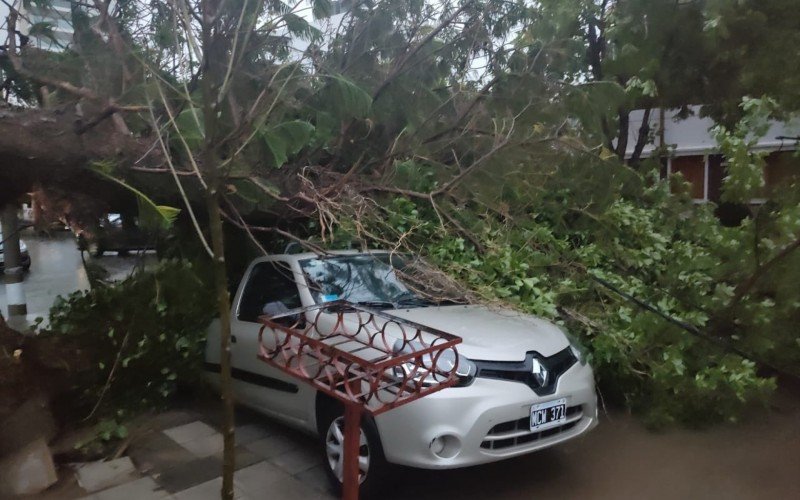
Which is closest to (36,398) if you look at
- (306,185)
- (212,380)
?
(212,380)

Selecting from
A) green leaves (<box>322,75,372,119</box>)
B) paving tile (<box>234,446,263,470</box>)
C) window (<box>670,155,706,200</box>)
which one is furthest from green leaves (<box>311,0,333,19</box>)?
window (<box>670,155,706,200</box>)

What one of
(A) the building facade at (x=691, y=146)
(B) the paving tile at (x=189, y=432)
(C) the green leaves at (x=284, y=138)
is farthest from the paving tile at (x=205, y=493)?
(A) the building facade at (x=691, y=146)

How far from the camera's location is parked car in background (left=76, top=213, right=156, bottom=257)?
16.8 ft

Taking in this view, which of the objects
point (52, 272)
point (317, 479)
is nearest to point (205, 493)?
point (317, 479)

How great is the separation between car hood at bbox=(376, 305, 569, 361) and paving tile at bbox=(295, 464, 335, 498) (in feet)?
3.88

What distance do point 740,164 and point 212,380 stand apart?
4696mm

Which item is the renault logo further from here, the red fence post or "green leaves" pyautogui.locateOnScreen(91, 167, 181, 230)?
"green leaves" pyautogui.locateOnScreen(91, 167, 181, 230)

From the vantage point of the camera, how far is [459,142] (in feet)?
21.6

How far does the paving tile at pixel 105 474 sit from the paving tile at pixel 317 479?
1119 millimetres

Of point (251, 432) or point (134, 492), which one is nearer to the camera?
point (134, 492)

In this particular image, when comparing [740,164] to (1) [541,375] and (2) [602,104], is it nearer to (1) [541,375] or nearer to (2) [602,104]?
(2) [602,104]

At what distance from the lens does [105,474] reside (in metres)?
4.45

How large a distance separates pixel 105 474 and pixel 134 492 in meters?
0.39

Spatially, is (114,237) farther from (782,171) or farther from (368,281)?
(782,171)
